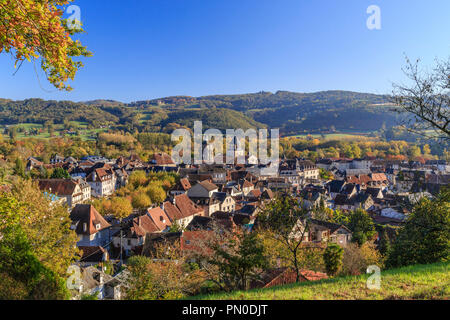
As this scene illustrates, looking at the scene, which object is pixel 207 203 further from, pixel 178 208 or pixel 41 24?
pixel 41 24

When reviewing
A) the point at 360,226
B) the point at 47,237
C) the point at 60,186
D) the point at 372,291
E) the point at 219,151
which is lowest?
the point at 360,226

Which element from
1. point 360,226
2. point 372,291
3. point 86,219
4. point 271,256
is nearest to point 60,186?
point 86,219

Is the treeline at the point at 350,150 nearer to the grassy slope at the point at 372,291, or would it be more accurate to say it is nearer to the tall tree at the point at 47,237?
the tall tree at the point at 47,237

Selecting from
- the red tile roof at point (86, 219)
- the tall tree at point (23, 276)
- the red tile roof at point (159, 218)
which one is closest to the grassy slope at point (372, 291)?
the tall tree at point (23, 276)

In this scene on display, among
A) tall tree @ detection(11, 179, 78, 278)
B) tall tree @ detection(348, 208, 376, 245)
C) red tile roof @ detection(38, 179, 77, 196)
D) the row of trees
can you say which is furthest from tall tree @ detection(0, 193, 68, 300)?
red tile roof @ detection(38, 179, 77, 196)

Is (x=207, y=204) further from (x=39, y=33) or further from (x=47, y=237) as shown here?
(x=39, y=33)

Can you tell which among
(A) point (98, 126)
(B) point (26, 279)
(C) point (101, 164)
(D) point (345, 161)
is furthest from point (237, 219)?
(A) point (98, 126)
